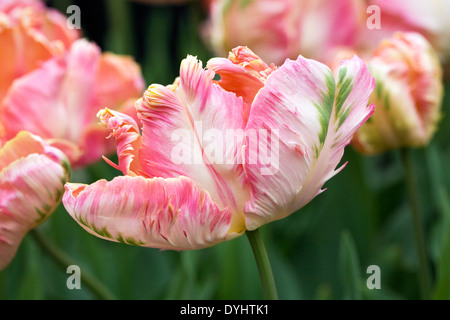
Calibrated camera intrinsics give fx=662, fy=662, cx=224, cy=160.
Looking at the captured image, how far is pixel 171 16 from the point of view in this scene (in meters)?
2.15

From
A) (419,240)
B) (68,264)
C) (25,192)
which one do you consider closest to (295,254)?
(419,240)

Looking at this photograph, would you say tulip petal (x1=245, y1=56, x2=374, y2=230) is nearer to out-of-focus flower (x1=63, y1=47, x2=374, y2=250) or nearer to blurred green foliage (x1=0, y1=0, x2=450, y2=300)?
out-of-focus flower (x1=63, y1=47, x2=374, y2=250)

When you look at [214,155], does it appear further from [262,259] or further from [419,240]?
[419,240]

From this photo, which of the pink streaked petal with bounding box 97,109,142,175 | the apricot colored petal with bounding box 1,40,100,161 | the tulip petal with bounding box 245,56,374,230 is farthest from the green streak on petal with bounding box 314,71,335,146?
the apricot colored petal with bounding box 1,40,100,161

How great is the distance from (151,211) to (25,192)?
16cm

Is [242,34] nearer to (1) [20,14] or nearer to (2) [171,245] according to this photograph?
(1) [20,14]

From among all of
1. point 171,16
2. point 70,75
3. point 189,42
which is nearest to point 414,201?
point 70,75

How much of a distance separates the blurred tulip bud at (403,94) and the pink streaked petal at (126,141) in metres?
0.33

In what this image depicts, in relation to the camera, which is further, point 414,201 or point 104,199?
point 414,201

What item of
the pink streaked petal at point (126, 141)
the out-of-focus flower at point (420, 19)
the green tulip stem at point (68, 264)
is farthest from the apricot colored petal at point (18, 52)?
the out-of-focus flower at point (420, 19)

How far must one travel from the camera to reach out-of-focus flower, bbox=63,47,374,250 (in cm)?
39

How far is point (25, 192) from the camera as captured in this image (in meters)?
0.50

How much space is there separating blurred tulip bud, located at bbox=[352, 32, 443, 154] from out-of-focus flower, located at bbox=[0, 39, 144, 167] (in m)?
0.25

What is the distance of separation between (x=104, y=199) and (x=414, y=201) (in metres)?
0.40
